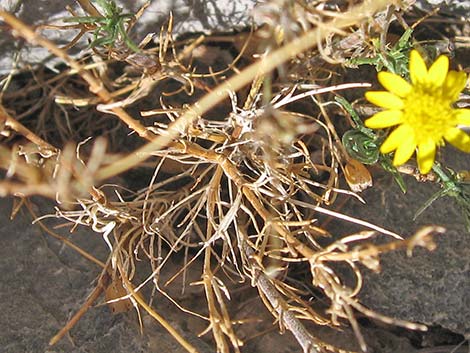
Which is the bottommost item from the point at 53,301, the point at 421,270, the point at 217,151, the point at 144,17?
the point at 421,270

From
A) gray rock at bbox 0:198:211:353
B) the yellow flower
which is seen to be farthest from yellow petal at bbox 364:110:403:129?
gray rock at bbox 0:198:211:353

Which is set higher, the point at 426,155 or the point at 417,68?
the point at 417,68

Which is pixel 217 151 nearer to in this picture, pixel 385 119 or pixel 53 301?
pixel 385 119

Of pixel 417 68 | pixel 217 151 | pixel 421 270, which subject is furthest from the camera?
pixel 421 270

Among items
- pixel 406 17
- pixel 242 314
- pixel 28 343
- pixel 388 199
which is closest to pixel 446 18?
pixel 406 17

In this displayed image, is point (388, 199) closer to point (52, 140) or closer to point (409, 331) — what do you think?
point (409, 331)

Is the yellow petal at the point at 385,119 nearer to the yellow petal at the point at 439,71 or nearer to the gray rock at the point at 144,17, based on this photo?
the yellow petal at the point at 439,71

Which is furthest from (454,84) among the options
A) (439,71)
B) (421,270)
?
(421,270)
